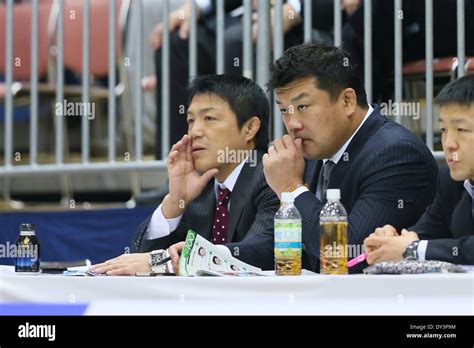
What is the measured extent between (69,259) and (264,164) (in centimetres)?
222

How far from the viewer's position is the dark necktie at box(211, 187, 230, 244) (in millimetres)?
4383

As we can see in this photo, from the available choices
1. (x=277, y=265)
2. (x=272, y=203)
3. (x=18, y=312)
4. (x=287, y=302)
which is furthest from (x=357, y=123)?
(x=18, y=312)

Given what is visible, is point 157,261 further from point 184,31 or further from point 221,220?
point 184,31

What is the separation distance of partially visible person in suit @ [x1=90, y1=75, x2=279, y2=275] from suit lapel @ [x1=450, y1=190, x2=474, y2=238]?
717 millimetres

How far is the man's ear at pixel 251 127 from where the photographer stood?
15.0 feet

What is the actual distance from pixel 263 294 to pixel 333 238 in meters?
0.54

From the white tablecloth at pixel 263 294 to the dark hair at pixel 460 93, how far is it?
74 centimetres

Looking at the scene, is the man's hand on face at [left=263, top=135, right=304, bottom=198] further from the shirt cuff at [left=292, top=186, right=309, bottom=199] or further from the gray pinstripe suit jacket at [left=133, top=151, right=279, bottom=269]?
the gray pinstripe suit jacket at [left=133, top=151, right=279, bottom=269]

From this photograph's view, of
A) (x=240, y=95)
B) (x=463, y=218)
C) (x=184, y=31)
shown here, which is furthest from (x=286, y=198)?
(x=184, y=31)

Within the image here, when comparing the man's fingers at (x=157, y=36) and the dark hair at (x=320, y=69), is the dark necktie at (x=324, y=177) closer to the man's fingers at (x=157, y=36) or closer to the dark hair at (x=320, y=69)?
the dark hair at (x=320, y=69)

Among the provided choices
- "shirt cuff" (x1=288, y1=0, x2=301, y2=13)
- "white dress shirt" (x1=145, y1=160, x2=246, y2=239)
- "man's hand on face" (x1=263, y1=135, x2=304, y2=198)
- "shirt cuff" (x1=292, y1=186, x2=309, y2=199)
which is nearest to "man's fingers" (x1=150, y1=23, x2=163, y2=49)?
"shirt cuff" (x1=288, y1=0, x2=301, y2=13)

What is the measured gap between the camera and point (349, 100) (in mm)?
4184

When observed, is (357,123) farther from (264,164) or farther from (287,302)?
(287,302)

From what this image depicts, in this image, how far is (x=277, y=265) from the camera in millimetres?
3430
